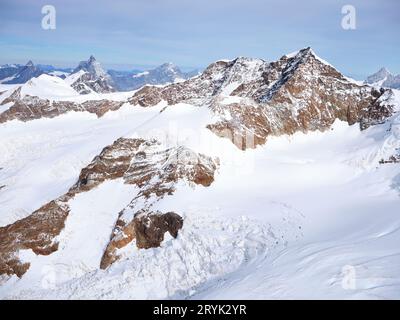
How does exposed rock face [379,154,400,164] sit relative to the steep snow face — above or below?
below

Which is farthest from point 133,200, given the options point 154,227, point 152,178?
point 154,227

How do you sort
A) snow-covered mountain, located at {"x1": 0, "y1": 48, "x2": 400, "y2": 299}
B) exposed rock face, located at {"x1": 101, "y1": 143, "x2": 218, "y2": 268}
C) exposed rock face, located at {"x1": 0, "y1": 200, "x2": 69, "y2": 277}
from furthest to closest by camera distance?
exposed rock face, located at {"x1": 101, "y1": 143, "x2": 218, "y2": 268} → exposed rock face, located at {"x1": 0, "y1": 200, "x2": 69, "y2": 277} → snow-covered mountain, located at {"x1": 0, "y1": 48, "x2": 400, "y2": 299}

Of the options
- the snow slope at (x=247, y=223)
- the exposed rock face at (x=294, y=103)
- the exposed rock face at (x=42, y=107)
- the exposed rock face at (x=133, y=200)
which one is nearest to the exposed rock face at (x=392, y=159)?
the snow slope at (x=247, y=223)

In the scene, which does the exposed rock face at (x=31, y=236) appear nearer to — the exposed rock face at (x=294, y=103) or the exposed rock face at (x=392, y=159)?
the exposed rock face at (x=294, y=103)

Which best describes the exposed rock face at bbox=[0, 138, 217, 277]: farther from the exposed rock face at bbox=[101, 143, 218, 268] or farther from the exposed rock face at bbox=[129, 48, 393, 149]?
the exposed rock face at bbox=[129, 48, 393, 149]

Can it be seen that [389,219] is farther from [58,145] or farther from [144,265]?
[58,145]

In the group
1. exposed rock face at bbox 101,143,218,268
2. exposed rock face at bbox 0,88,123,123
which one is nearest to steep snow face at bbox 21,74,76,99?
exposed rock face at bbox 0,88,123,123
